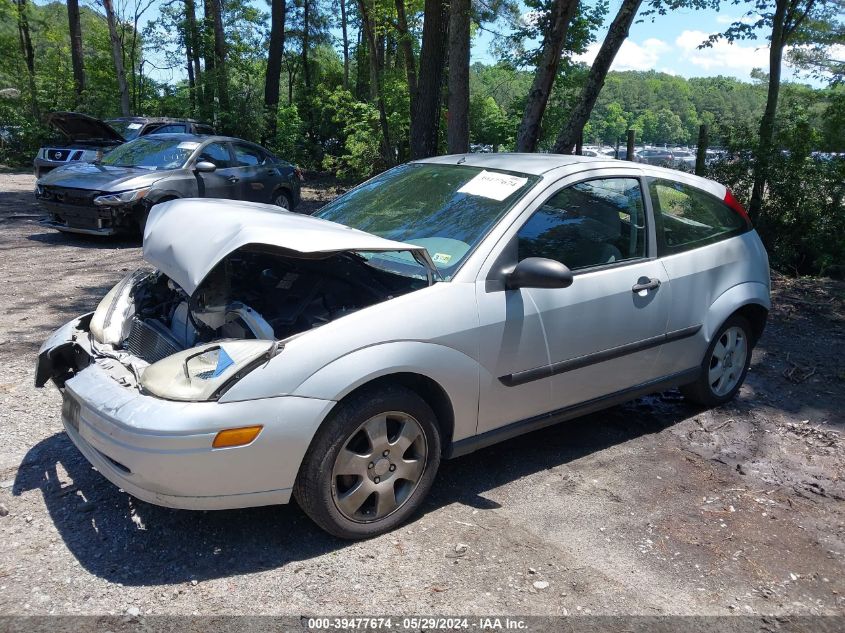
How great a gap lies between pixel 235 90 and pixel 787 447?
21246mm

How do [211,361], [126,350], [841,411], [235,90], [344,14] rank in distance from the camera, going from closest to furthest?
1. [211,361]
2. [126,350]
3. [841,411]
4. [235,90]
5. [344,14]

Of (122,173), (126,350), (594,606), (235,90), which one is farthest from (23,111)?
(594,606)

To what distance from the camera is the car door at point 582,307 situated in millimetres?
3707

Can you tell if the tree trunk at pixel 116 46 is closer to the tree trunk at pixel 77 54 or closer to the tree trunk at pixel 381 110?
the tree trunk at pixel 77 54

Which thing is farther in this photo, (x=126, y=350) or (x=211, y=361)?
(x=126, y=350)

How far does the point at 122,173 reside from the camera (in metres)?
10.1

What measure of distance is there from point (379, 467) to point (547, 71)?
7257mm

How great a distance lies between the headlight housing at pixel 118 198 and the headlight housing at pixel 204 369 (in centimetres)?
726

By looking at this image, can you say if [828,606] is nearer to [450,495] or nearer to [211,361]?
[450,495]

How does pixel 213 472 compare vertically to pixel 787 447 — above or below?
above

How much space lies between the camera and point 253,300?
388 centimetres

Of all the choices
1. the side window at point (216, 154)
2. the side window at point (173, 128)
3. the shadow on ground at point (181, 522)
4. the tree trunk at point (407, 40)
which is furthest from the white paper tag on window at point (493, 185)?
the side window at point (173, 128)

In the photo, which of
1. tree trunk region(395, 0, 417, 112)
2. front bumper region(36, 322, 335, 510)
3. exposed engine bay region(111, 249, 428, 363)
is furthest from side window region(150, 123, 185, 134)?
front bumper region(36, 322, 335, 510)

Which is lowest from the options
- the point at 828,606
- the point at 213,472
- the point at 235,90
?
the point at 828,606
